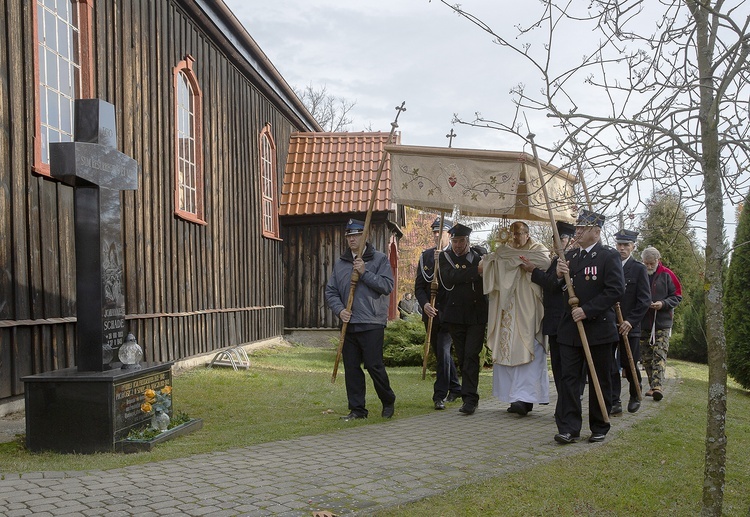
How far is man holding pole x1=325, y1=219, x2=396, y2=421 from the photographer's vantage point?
25.4ft

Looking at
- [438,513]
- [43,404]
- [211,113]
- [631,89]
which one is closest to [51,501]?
[43,404]

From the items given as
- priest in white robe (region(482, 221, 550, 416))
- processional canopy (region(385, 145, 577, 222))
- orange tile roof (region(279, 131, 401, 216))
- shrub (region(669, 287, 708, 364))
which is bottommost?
shrub (region(669, 287, 708, 364))

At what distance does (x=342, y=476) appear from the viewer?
527cm

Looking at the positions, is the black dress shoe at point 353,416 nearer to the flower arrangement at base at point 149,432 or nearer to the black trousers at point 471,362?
the black trousers at point 471,362

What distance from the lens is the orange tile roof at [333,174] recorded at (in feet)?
61.2

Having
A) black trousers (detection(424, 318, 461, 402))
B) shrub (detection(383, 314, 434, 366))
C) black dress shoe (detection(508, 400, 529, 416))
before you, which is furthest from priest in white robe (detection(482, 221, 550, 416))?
shrub (detection(383, 314, 434, 366))

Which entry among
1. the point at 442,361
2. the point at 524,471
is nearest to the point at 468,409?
the point at 442,361

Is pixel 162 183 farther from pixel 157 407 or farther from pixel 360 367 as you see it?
pixel 157 407

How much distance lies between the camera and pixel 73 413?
609cm

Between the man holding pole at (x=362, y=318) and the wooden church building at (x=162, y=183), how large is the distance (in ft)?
10.4

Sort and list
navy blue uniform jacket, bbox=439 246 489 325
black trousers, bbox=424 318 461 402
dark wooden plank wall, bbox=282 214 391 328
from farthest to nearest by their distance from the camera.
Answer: dark wooden plank wall, bbox=282 214 391 328 → black trousers, bbox=424 318 461 402 → navy blue uniform jacket, bbox=439 246 489 325

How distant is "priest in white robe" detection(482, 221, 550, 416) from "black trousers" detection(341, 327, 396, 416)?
54.2 inches

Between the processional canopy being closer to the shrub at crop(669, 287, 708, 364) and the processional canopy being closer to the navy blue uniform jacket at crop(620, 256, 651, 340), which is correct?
the navy blue uniform jacket at crop(620, 256, 651, 340)

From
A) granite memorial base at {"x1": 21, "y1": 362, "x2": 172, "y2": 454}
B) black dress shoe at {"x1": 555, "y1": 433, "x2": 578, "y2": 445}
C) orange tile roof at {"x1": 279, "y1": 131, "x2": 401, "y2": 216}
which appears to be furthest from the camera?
orange tile roof at {"x1": 279, "y1": 131, "x2": 401, "y2": 216}
